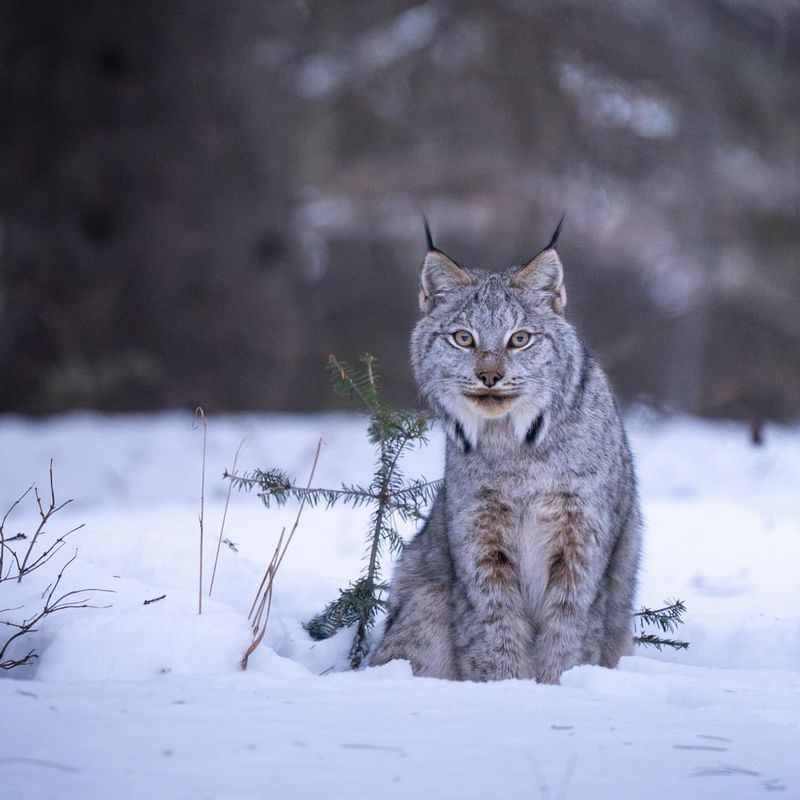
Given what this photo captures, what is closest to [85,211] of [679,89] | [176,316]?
[176,316]

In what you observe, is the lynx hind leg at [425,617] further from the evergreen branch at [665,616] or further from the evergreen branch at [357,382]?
the evergreen branch at [665,616]

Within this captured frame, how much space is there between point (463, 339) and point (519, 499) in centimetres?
57

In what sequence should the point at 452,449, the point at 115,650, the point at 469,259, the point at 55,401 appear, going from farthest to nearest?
the point at 469,259 → the point at 55,401 → the point at 452,449 → the point at 115,650

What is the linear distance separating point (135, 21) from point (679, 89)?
215 inches

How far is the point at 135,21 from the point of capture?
10.4m

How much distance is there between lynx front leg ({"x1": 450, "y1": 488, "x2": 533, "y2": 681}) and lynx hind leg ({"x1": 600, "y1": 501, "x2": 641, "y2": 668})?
0.30 meters

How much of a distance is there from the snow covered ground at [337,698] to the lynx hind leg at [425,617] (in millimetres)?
248

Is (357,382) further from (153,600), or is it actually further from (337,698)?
(337,698)

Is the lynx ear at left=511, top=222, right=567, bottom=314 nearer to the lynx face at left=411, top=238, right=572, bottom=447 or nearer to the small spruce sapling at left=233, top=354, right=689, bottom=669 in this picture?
the lynx face at left=411, top=238, right=572, bottom=447

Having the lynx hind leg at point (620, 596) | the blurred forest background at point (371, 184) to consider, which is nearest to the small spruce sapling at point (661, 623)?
the lynx hind leg at point (620, 596)

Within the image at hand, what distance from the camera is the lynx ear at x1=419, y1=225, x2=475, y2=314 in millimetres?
3869

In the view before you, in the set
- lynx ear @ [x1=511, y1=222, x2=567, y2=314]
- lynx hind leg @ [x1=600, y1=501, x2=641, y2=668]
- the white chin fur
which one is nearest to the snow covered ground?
lynx hind leg @ [x1=600, y1=501, x2=641, y2=668]

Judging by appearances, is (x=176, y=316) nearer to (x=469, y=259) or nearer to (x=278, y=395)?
(x=278, y=395)

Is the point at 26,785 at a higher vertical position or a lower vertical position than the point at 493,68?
lower
